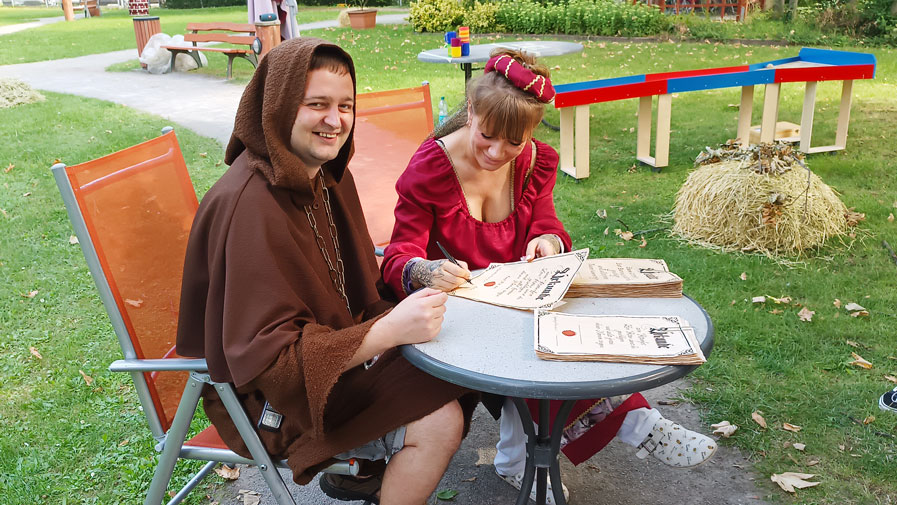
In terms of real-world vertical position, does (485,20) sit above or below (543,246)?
above

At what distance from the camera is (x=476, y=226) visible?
265 cm

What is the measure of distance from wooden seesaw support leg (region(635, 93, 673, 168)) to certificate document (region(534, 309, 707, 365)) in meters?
5.12

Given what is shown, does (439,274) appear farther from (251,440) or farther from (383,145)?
(383,145)

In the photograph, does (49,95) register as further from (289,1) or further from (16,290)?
(16,290)

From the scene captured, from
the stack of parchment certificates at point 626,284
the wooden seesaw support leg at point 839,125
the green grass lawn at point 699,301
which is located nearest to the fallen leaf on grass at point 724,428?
the green grass lawn at point 699,301

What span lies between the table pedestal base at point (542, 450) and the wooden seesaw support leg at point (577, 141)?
4.50m

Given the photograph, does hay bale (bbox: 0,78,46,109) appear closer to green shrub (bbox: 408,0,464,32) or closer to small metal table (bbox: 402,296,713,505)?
green shrub (bbox: 408,0,464,32)

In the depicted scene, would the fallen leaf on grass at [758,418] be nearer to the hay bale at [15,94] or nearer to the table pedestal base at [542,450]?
the table pedestal base at [542,450]

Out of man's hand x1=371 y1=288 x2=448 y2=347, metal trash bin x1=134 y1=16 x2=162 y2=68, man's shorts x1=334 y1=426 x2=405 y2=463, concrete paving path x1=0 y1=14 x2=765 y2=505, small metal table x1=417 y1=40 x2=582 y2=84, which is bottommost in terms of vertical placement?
concrete paving path x1=0 y1=14 x2=765 y2=505

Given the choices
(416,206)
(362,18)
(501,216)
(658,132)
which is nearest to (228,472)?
(416,206)

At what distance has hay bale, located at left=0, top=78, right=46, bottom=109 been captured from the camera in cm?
1068

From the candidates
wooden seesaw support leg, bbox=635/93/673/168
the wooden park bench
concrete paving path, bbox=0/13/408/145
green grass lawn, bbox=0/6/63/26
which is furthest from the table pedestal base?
green grass lawn, bbox=0/6/63/26

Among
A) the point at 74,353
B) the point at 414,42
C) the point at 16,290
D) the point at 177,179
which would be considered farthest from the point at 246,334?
the point at 414,42

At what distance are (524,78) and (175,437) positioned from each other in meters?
1.50
